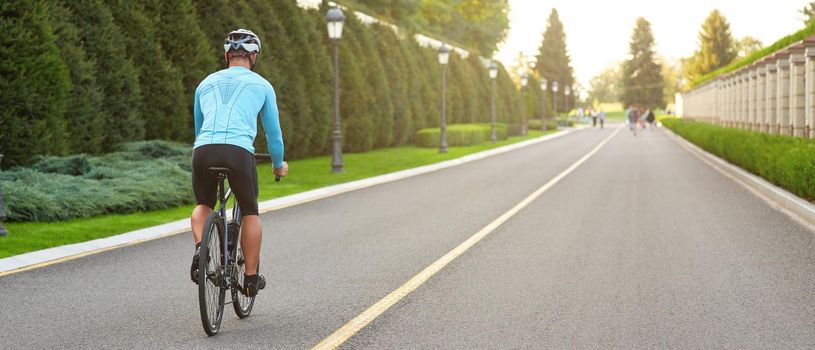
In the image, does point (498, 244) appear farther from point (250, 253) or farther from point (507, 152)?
point (507, 152)

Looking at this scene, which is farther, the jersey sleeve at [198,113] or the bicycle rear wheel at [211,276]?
the jersey sleeve at [198,113]

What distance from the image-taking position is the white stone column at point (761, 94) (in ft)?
94.0

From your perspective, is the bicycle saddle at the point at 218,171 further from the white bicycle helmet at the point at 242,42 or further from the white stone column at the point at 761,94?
the white stone column at the point at 761,94

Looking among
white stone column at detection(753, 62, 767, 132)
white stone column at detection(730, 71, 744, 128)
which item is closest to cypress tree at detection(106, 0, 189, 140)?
white stone column at detection(753, 62, 767, 132)

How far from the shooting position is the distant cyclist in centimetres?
571

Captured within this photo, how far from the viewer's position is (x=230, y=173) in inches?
226

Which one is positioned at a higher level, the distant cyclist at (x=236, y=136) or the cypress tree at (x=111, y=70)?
the cypress tree at (x=111, y=70)

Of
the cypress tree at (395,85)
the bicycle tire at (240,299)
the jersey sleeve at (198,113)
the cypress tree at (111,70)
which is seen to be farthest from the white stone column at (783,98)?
the jersey sleeve at (198,113)

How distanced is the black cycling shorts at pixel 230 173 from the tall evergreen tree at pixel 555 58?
387 ft

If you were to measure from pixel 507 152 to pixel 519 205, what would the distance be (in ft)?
69.3

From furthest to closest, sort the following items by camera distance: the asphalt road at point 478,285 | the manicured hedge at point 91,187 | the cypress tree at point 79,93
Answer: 1. the cypress tree at point 79,93
2. the manicured hedge at point 91,187
3. the asphalt road at point 478,285

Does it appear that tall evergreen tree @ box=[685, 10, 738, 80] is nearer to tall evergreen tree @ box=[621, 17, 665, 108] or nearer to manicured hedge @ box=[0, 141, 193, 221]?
tall evergreen tree @ box=[621, 17, 665, 108]

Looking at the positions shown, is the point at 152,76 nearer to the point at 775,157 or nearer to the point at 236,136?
the point at 775,157

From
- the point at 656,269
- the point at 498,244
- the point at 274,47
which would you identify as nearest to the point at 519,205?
the point at 498,244
